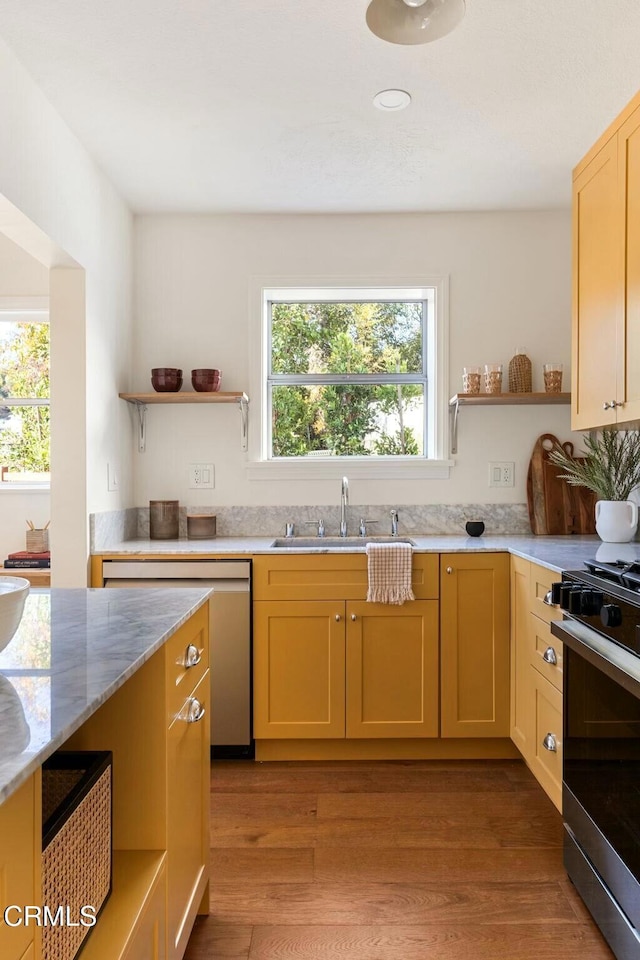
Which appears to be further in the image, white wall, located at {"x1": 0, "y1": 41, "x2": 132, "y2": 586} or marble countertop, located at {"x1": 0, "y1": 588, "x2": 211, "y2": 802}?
white wall, located at {"x1": 0, "y1": 41, "x2": 132, "y2": 586}

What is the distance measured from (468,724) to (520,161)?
2429mm

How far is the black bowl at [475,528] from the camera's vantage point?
3193mm

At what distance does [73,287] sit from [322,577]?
1599 millimetres

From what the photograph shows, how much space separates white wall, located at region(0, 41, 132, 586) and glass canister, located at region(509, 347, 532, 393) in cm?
195

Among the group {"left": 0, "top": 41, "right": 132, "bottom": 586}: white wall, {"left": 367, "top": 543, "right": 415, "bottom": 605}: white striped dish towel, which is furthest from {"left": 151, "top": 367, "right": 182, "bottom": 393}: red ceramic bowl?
{"left": 367, "top": 543, "right": 415, "bottom": 605}: white striped dish towel

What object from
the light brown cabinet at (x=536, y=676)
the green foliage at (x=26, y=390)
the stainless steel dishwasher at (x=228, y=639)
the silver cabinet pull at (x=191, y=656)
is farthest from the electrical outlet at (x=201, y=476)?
the silver cabinet pull at (x=191, y=656)

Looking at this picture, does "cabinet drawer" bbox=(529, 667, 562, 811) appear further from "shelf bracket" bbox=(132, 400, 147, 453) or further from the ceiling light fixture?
"shelf bracket" bbox=(132, 400, 147, 453)

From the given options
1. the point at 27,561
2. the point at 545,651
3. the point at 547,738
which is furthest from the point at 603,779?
the point at 27,561

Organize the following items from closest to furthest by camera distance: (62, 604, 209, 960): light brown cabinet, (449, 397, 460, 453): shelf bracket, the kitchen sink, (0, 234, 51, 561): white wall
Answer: (62, 604, 209, 960): light brown cabinet
the kitchen sink
(449, 397, 460, 453): shelf bracket
(0, 234, 51, 561): white wall

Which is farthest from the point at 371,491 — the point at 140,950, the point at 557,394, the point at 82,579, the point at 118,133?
the point at 140,950

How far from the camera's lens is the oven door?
58.4 inches

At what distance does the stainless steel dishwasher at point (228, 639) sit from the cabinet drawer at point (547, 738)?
3.84 ft

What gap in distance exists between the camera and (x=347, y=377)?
3.66m

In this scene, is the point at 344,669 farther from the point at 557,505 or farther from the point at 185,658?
the point at 185,658
